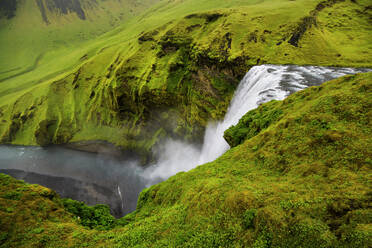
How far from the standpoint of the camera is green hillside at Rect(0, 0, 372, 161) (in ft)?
96.4

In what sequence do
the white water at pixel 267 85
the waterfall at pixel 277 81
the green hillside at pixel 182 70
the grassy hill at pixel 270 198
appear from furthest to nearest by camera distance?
the green hillside at pixel 182 70 → the white water at pixel 267 85 → the waterfall at pixel 277 81 → the grassy hill at pixel 270 198

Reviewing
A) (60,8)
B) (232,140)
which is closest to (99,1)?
(60,8)

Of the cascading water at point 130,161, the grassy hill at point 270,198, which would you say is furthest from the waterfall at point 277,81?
the grassy hill at point 270,198

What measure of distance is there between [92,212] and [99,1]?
195 metres

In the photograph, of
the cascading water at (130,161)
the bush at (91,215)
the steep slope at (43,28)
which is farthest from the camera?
the steep slope at (43,28)

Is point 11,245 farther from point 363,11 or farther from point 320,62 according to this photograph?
point 363,11

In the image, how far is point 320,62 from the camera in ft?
83.6

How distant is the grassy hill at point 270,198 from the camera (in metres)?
5.42

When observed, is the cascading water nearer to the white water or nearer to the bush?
the white water

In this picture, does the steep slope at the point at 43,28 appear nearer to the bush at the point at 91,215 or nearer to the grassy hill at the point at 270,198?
the bush at the point at 91,215

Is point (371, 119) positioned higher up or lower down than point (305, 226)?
higher up

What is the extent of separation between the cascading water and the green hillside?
111 inches

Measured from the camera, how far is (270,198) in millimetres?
6473

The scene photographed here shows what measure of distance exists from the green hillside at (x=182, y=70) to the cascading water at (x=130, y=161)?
111 inches
